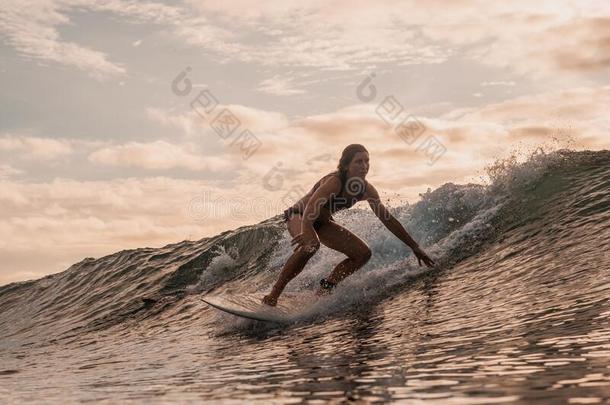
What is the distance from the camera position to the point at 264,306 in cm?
782

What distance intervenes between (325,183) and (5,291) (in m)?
16.2

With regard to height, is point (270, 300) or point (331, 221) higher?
point (331, 221)

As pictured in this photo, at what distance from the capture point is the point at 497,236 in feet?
30.4

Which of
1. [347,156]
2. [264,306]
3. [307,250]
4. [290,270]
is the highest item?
[347,156]

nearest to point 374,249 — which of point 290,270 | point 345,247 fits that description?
point 345,247

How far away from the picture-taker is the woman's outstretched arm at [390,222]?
805cm

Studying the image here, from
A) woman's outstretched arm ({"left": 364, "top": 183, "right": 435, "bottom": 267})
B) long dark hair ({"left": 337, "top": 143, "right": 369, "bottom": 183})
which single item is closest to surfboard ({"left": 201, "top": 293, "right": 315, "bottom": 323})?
woman's outstretched arm ({"left": 364, "top": 183, "right": 435, "bottom": 267})

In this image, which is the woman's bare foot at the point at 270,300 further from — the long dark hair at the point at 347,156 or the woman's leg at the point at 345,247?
the long dark hair at the point at 347,156

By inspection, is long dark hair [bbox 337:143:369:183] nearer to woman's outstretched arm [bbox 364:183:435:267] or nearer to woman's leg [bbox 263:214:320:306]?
woman's outstretched arm [bbox 364:183:435:267]

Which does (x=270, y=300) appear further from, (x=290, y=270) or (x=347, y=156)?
(x=347, y=156)

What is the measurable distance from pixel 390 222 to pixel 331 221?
0.74 meters

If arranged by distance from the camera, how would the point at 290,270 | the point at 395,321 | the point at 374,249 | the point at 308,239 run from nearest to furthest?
the point at 395,321
the point at 308,239
the point at 290,270
the point at 374,249

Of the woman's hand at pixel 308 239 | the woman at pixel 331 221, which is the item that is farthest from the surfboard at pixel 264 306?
the woman's hand at pixel 308 239

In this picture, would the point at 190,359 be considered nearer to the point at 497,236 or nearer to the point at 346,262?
the point at 346,262
